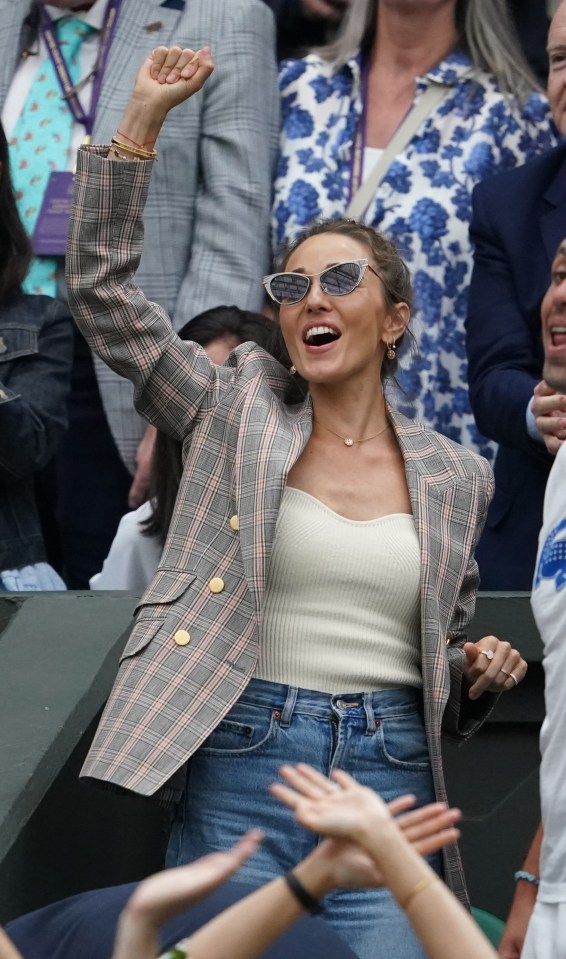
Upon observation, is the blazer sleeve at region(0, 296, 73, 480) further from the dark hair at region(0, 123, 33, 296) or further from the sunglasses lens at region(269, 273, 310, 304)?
the sunglasses lens at region(269, 273, 310, 304)

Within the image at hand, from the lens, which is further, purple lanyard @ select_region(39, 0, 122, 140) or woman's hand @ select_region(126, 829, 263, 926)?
purple lanyard @ select_region(39, 0, 122, 140)

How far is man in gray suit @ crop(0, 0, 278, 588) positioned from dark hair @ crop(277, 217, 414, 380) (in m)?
1.05

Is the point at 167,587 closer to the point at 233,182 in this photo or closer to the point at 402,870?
the point at 402,870

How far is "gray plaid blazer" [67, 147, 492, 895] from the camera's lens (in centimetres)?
308

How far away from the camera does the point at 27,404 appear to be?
13.8 ft

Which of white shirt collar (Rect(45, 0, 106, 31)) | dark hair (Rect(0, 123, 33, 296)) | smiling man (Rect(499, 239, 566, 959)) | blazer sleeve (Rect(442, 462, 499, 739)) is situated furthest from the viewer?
white shirt collar (Rect(45, 0, 106, 31))

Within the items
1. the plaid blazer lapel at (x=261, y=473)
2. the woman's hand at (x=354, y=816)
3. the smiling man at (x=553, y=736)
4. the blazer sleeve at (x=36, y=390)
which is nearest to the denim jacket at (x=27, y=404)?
the blazer sleeve at (x=36, y=390)

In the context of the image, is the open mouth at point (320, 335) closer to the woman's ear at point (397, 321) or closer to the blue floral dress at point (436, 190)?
the woman's ear at point (397, 321)

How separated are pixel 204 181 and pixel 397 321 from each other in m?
1.37

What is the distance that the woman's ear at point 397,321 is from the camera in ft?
11.6

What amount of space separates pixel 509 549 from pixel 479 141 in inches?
Answer: 46.3

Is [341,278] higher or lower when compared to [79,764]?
higher

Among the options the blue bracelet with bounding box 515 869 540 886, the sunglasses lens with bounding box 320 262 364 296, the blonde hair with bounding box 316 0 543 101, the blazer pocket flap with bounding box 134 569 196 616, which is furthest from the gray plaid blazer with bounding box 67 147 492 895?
the blonde hair with bounding box 316 0 543 101

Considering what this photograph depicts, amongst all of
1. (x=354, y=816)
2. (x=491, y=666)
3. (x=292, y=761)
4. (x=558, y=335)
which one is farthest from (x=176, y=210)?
(x=354, y=816)
